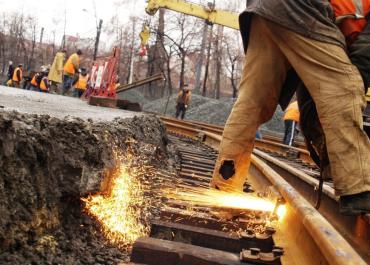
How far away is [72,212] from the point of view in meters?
2.78

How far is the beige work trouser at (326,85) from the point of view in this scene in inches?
83.1

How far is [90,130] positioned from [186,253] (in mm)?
1316

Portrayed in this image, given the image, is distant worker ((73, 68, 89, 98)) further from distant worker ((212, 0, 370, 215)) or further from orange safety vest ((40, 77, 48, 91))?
distant worker ((212, 0, 370, 215))

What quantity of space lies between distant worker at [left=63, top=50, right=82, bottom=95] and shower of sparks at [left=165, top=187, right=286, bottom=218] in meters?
13.0

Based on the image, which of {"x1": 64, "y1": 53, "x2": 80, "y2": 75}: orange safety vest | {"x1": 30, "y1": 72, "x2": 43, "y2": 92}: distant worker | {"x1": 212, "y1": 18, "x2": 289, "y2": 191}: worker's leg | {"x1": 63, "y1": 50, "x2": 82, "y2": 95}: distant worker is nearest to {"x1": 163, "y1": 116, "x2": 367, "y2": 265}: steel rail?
{"x1": 212, "y1": 18, "x2": 289, "y2": 191}: worker's leg

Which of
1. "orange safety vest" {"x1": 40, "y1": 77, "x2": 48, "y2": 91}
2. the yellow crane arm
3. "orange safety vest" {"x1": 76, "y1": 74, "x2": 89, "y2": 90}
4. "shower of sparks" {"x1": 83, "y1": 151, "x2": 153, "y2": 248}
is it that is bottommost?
"shower of sparks" {"x1": 83, "y1": 151, "x2": 153, "y2": 248}

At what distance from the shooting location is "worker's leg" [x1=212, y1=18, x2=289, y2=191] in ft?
8.41

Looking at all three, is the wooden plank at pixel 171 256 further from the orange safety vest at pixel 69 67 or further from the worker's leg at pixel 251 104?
the orange safety vest at pixel 69 67

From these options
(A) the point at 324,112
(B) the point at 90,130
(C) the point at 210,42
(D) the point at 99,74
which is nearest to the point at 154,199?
(B) the point at 90,130

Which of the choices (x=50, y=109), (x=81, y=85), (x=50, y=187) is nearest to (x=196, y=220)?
(x=50, y=187)

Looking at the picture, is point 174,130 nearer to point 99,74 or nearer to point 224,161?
point 99,74

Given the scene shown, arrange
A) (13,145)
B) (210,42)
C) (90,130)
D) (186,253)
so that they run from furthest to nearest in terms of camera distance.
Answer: (210,42) < (90,130) < (13,145) < (186,253)

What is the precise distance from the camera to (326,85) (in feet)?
7.24

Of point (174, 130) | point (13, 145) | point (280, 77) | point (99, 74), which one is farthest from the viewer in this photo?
point (99, 74)
